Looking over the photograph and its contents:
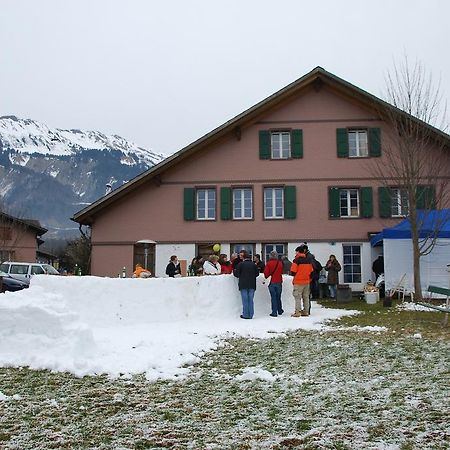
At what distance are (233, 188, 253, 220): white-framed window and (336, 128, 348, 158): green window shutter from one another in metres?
3.89

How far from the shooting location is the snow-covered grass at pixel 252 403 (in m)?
4.25

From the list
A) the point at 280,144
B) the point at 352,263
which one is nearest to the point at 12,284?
the point at 280,144

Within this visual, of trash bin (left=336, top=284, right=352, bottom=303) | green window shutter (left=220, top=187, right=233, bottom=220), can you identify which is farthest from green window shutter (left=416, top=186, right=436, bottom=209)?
green window shutter (left=220, top=187, right=233, bottom=220)

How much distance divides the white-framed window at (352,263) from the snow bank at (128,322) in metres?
8.15

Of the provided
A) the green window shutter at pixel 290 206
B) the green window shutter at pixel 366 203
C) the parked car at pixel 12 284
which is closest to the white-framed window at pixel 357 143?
the green window shutter at pixel 366 203

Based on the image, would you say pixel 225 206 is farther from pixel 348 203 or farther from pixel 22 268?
pixel 22 268

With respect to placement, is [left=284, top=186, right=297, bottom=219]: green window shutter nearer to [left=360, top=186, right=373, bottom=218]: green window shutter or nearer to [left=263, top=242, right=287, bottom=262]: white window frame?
[left=263, top=242, right=287, bottom=262]: white window frame

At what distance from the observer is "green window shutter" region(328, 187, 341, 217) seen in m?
22.9

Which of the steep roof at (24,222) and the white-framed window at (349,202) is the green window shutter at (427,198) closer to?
the white-framed window at (349,202)

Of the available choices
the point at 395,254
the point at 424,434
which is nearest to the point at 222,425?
the point at 424,434

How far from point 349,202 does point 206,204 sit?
227 inches

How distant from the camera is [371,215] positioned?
22641 millimetres

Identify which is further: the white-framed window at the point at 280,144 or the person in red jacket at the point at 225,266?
the white-framed window at the point at 280,144

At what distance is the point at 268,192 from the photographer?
23.5 m
